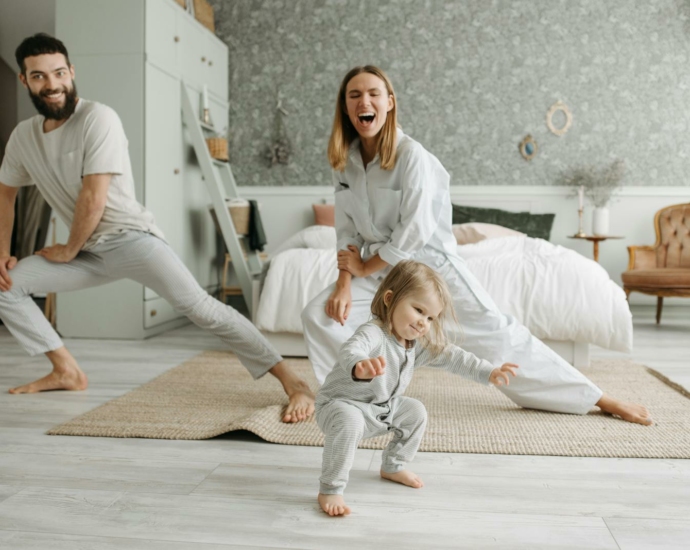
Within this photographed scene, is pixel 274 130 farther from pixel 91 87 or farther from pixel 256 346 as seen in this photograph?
pixel 256 346

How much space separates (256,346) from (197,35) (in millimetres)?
3198

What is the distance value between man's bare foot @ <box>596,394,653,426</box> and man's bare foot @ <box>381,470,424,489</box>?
0.84 m

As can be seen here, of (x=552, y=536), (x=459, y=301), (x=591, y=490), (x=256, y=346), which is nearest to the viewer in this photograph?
(x=552, y=536)

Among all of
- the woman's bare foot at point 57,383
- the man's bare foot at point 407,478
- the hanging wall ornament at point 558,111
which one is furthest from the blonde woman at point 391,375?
→ the hanging wall ornament at point 558,111

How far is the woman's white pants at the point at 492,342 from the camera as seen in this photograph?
7.00 ft

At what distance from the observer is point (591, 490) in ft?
5.29

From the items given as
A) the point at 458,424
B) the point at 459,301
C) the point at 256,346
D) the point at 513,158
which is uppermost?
the point at 513,158

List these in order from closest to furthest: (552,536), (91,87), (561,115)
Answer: (552,536) → (91,87) → (561,115)

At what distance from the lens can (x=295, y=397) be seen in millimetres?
2287

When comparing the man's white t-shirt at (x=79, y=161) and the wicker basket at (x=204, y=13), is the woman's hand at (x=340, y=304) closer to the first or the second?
the man's white t-shirt at (x=79, y=161)

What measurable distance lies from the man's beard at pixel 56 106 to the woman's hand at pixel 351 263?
114 cm

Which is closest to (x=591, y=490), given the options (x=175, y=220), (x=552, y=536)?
(x=552, y=536)

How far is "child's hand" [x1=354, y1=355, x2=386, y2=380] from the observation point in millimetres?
1347

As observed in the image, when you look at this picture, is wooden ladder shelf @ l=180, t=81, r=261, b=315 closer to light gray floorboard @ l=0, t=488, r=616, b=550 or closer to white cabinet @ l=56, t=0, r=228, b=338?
white cabinet @ l=56, t=0, r=228, b=338
